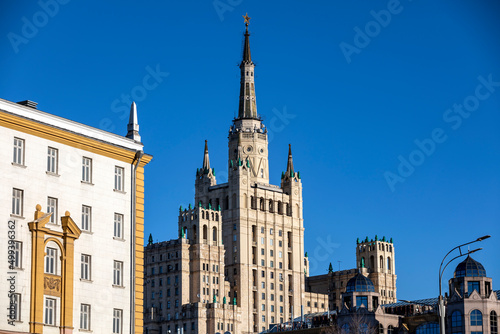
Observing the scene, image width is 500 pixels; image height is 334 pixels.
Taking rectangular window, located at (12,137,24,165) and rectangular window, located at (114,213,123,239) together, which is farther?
rectangular window, located at (114,213,123,239)

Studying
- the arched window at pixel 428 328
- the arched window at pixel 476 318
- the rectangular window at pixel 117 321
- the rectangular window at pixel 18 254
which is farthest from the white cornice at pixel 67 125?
the arched window at pixel 428 328

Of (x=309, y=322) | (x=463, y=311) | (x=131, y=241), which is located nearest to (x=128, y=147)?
(x=131, y=241)

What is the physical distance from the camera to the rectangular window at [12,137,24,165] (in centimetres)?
6319

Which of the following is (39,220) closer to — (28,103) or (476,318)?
(28,103)

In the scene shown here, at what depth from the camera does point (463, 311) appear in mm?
144875

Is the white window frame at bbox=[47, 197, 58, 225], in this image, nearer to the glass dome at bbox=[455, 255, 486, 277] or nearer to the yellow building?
the yellow building

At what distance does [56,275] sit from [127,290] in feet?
19.8

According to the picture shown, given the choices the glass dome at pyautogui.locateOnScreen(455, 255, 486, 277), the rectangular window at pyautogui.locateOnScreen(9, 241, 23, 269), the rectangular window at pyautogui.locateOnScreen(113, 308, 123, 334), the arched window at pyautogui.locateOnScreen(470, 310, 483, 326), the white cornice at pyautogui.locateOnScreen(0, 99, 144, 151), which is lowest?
the rectangular window at pyautogui.locateOnScreen(113, 308, 123, 334)

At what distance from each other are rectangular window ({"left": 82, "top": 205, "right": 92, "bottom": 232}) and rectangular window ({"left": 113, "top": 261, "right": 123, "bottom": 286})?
3223 millimetres

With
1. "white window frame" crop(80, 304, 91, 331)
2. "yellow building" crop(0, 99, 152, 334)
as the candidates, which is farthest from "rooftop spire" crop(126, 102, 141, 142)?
"white window frame" crop(80, 304, 91, 331)

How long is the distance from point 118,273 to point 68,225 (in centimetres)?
549

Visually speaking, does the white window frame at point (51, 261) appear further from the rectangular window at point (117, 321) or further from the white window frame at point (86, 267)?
the rectangular window at point (117, 321)

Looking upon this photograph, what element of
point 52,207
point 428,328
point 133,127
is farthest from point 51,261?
point 428,328

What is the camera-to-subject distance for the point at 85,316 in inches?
2562
